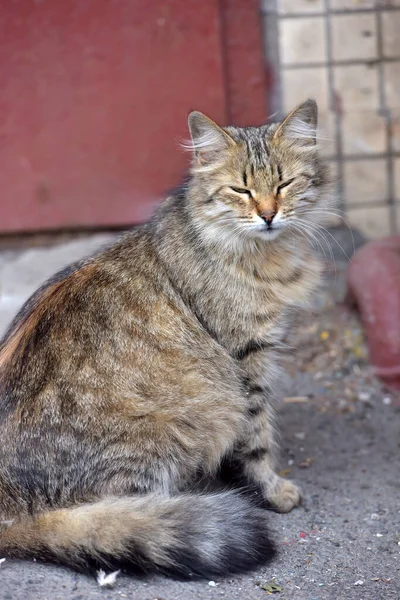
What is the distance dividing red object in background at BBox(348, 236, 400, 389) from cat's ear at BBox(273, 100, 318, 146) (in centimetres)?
158

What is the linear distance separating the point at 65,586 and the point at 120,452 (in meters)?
0.48

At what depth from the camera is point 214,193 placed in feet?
11.2

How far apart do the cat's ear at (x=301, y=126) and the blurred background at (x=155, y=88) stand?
5.81ft

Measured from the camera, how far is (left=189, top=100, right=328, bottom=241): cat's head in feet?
10.9

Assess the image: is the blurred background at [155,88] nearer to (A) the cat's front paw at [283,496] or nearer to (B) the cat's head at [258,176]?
(B) the cat's head at [258,176]

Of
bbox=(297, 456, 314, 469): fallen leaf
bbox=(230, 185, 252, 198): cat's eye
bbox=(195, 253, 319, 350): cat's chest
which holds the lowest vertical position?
bbox=(297, 456, 314, 469): fallen leaf

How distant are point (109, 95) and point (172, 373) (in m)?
2.63

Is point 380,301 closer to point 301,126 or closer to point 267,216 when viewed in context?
point 301,126

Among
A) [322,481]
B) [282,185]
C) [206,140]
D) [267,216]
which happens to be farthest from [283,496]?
[206,140]

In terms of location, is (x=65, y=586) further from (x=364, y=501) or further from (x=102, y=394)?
(x=364, y=501)

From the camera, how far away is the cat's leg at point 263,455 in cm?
346

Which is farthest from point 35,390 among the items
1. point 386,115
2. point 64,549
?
point 386,115

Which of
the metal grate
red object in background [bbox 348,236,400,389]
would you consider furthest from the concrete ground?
the metal grate

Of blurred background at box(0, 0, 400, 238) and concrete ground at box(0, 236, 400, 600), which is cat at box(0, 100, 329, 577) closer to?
concrete ground at box(0, 236, 400, 600)
